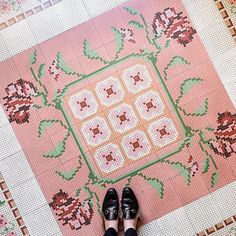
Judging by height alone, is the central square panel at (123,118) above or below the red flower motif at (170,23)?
below

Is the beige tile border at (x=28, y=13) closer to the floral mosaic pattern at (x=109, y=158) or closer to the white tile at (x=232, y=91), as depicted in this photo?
the floral mosaic pattern at (x=109, y=158)

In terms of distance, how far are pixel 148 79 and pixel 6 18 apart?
85 cm

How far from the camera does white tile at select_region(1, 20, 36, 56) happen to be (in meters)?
1.77

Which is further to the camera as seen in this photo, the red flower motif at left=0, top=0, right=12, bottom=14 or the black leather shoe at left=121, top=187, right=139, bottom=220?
the red flower motif at left=0, top=0, right=12, bottom=14

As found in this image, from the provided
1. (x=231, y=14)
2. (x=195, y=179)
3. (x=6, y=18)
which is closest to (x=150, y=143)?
(x=195, y=179)

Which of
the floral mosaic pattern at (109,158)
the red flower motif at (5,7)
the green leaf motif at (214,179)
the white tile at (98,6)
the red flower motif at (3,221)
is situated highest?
the red flower motif at (5,7)

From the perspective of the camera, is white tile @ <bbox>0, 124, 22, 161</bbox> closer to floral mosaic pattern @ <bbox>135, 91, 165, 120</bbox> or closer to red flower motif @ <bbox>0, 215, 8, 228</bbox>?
red flower motif @ <bbox>0, 215, 8, 228</bbox>

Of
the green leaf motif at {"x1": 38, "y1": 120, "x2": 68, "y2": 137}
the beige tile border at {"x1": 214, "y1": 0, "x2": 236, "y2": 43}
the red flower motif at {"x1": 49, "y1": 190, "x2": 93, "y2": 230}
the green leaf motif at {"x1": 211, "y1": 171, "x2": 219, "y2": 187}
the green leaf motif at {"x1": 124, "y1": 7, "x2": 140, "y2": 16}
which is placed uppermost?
the green leaf motif at {"x1": 124, "y1": 7, "x2": 140, "y2": 16}

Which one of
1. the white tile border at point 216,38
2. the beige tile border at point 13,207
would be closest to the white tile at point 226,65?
the white tile border at point 216,38

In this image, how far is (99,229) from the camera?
1736 mm

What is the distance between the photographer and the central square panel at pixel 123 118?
1.74 meters

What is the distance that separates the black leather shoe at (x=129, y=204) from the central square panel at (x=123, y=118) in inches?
5.4

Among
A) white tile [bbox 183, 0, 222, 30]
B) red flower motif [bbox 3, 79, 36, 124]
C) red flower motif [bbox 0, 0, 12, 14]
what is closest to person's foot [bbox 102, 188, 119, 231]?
red flower motif [bbox 3, 79, 36, 124]

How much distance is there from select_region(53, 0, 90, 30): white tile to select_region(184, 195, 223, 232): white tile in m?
1.15
